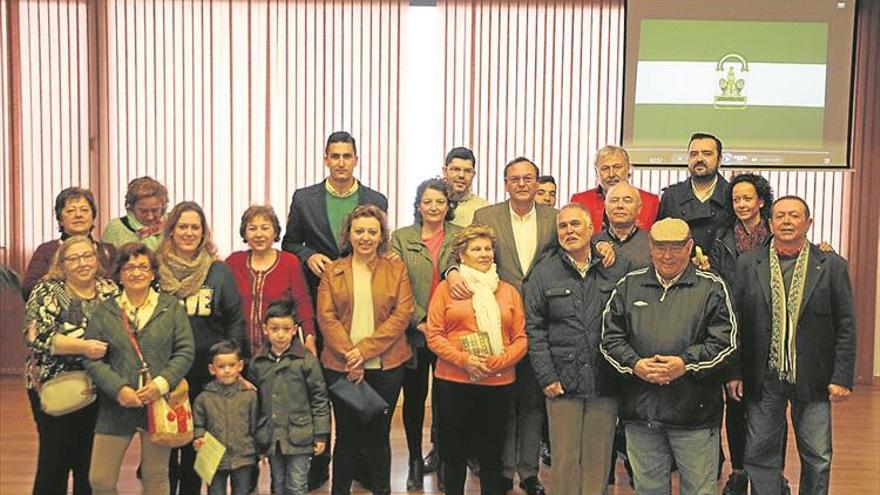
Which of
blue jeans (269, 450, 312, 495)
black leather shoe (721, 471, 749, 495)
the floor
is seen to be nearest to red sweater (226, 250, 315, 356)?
blue jeans (269, 450, 312, 495)

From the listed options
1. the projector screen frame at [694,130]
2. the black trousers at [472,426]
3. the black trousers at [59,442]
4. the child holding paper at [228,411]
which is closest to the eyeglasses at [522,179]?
the black trousers at [472,426]

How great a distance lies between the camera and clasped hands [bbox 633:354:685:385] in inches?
142

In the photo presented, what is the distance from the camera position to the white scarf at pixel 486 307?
4.00 metres

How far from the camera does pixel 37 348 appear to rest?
3.78m

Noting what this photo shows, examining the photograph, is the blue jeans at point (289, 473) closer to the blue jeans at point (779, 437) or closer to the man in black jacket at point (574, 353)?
the man in black jacket at point (574, 353)

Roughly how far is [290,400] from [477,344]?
2.51 ft

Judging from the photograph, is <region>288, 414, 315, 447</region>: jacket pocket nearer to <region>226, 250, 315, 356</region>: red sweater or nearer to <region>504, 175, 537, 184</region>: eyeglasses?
<region>226, 250, 315, 356</region>: red sweater

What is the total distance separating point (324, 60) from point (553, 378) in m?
3.96

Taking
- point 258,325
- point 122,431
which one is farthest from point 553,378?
point 122,431

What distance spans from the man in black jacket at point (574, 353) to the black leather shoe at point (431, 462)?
1.07 metres

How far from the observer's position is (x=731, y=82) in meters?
6.98

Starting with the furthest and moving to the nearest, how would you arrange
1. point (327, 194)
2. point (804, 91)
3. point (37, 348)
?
1. point (804, 91)
2. point (327, 194)
3. point (37, 348)

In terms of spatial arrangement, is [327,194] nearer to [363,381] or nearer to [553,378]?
[363,381]

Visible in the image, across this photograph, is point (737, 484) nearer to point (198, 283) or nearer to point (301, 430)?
point (301, 430)
